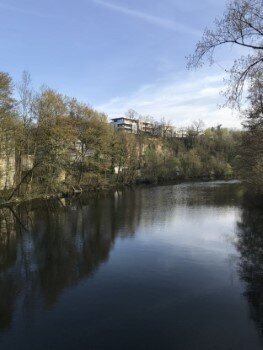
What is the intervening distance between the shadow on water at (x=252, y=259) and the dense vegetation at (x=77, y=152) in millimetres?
23595

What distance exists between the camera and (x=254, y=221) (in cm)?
3103

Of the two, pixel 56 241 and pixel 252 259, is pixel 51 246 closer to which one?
pixel 56 241

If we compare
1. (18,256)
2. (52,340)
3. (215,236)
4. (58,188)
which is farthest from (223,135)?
(52,340)

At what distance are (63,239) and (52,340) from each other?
13539 mm

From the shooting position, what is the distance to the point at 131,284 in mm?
16453

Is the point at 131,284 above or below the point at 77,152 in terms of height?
below

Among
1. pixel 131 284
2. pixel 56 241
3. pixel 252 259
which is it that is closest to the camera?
pixel 131 284

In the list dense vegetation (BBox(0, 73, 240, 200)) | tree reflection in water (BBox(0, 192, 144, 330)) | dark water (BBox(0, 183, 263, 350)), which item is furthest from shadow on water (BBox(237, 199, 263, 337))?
dense vegetation (BBox(0, 73, 240, 200))

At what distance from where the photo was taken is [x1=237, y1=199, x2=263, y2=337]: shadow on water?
14211mm

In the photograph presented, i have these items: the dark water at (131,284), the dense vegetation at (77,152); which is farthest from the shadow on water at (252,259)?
the dense vegetation at (77,152)

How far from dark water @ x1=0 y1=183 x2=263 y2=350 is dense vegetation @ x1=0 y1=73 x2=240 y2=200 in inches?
519

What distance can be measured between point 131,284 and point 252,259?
7.61 m

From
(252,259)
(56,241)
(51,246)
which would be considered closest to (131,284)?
(252,259)

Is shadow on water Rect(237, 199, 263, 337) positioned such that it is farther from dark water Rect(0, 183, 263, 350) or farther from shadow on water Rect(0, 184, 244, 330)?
shadow on water Rect(0, 184, 244, 330)
